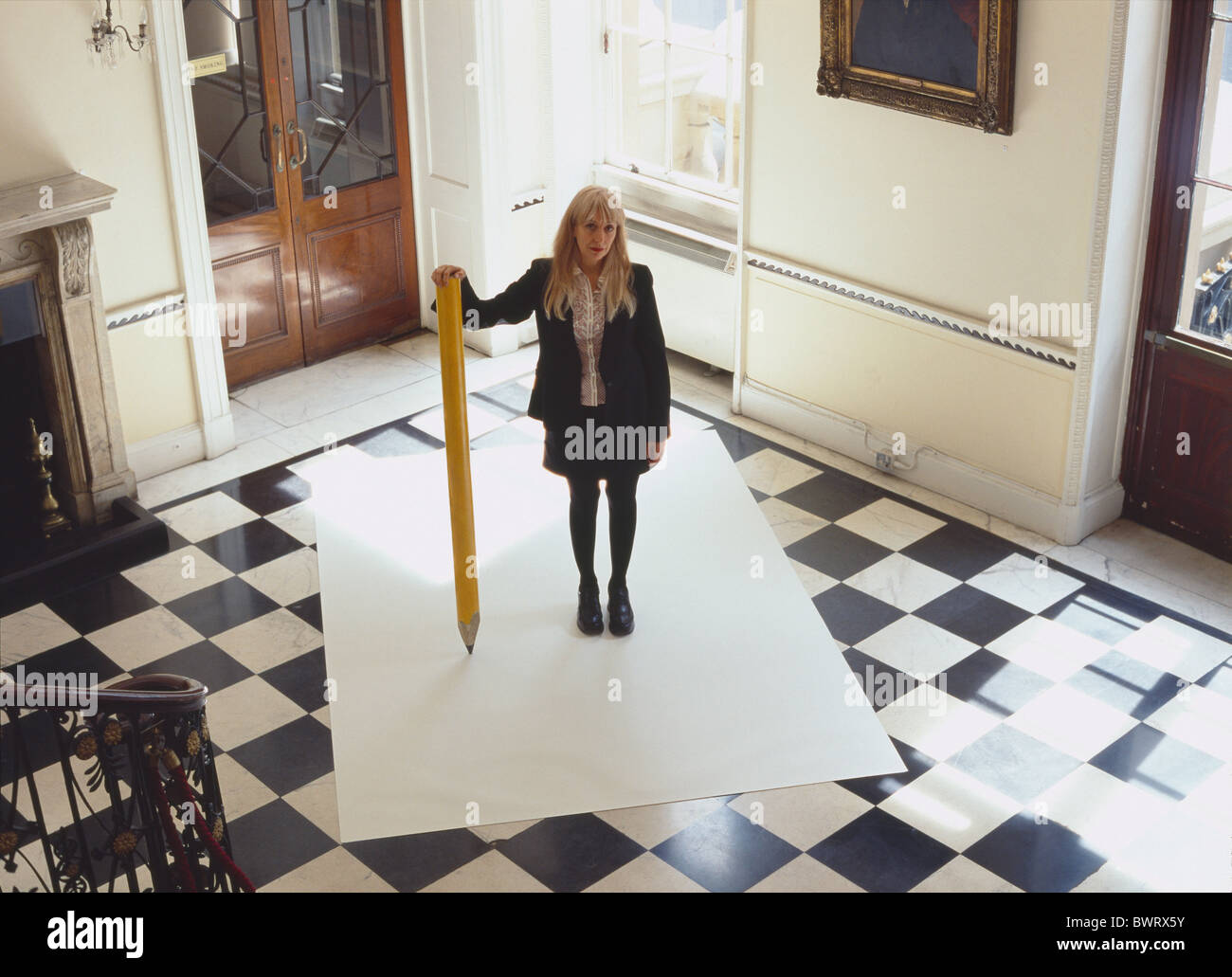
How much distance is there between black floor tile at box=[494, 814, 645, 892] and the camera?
15.0ft

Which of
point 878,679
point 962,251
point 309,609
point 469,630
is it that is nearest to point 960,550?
point 878,679

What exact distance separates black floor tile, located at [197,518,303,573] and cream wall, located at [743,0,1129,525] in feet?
8.23

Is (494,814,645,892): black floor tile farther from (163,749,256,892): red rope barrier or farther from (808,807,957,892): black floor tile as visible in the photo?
(163,749,256,892): red rope barrier

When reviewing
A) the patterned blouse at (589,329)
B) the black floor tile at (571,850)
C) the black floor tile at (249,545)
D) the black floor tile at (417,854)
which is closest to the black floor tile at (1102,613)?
the patterned blouse at (589,329)

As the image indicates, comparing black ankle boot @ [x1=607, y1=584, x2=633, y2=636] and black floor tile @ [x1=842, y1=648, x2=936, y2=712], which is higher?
black ankle boot @ [x1=607, y1=584, x2=633, y2=636]

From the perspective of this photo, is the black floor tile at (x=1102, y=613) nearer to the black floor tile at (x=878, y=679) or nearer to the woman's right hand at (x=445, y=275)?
the black floor tile at (x=878, y=679)

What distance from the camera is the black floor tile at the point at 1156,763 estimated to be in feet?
16.2

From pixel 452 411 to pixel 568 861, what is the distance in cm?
158

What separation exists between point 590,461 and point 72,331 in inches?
94.9

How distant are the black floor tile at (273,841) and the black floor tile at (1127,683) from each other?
2747 millimetres

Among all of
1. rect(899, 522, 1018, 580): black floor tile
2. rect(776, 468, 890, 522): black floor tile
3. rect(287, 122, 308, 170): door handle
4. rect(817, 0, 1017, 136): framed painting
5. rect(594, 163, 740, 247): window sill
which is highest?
rect(817, 0, 1017, 136): framed painting

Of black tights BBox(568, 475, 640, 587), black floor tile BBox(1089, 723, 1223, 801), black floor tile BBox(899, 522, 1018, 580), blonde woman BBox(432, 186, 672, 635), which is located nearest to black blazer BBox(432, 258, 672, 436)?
blonde woman BBox(432, 186, 672, 635)

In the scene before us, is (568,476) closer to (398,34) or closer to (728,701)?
(728,701)

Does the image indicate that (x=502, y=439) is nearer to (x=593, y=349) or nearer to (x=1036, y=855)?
(x=593, y=349)
